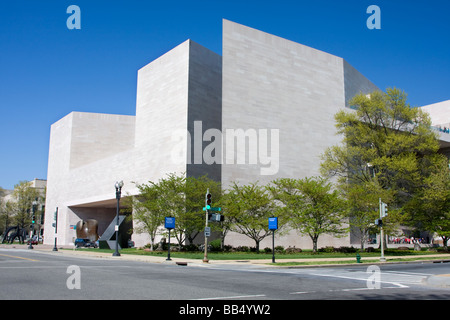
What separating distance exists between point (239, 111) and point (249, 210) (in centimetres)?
1191

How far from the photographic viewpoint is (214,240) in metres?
43.8

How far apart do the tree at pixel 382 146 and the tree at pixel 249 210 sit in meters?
9.56

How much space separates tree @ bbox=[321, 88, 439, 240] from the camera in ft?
146

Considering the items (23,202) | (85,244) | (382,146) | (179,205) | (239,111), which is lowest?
(85,244)

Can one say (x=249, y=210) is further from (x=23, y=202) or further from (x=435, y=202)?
(x=23, y=202)

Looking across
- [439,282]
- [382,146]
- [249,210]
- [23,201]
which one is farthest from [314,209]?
[23,201]

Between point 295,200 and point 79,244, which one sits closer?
point 295,200

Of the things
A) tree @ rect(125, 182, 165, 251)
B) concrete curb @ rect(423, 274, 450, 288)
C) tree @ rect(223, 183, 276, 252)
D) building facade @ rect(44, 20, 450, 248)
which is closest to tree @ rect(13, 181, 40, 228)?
building facade @ rect(44, 20, 450, 248)

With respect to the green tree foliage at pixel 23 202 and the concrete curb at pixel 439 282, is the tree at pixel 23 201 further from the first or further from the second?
the concrete curb at pixel 439 282

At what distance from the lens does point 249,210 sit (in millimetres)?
40625

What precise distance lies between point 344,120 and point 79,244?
127 ft

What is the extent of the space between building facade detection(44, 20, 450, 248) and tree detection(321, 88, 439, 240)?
5609 millimetres
